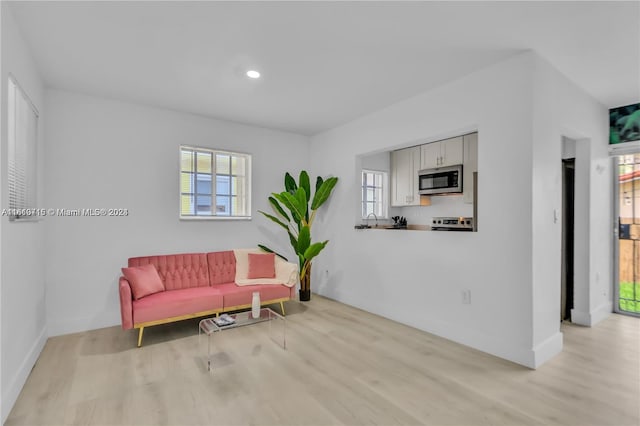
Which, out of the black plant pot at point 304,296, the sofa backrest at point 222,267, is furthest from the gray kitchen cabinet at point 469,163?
the sofa backrest at point 222,267

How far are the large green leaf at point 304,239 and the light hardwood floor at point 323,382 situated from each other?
154cm

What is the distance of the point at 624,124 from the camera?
4020 millimetres

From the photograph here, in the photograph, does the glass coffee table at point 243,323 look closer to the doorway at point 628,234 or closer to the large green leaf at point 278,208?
the large green leaf at point 278,208

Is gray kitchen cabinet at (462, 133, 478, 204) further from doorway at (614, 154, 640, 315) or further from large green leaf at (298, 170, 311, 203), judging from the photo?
large green leaf at (298, 170, 311, 203)

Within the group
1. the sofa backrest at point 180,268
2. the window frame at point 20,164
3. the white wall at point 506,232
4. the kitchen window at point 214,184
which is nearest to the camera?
the window frame at point 20,164

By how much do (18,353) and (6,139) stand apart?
1585 mm

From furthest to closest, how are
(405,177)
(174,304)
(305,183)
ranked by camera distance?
(405,177), (305,183), (174,304)

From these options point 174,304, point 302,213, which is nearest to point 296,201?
point 302,213

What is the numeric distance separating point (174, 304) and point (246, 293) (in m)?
0.81

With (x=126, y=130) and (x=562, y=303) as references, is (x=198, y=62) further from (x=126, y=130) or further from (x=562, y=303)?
(x=562, y=303)

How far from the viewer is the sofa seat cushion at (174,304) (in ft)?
10.4

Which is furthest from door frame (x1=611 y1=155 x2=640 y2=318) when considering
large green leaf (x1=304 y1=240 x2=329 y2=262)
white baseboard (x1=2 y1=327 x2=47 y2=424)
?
white baseboard (x1=2 y1=327 x2=47 y2=424)

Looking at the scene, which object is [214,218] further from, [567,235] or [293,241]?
[567,235]

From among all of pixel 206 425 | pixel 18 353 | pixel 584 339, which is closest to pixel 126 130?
pixel 18 353
